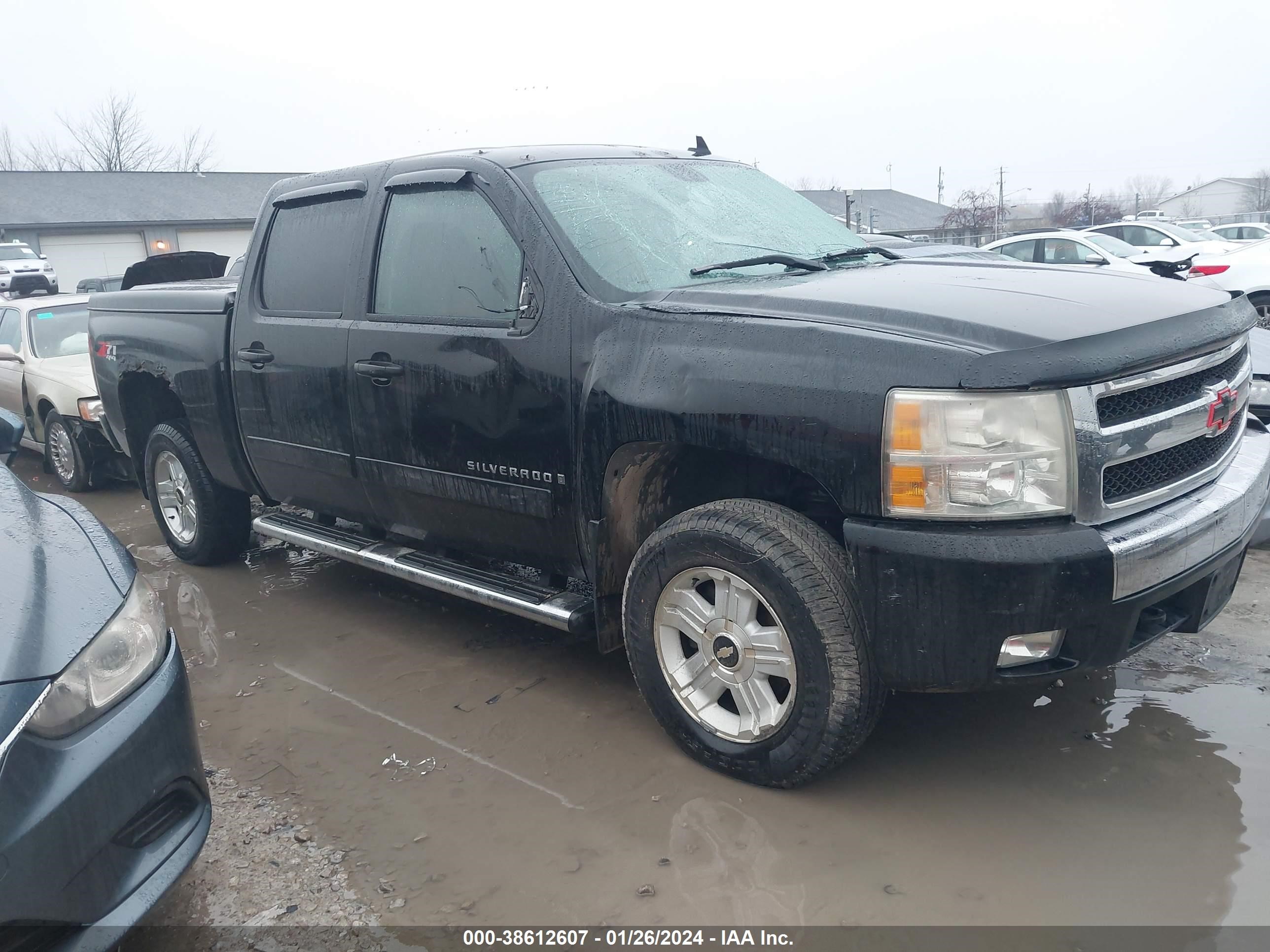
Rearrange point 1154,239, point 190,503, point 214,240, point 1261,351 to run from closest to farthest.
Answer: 1. point 1261,351
2. point 190,503
3. point 1154,239
4. point 214,240

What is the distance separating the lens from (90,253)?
40.1 m

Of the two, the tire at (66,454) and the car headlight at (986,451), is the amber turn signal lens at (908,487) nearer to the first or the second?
the car headlight at (986,451)

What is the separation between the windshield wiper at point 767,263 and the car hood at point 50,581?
198 centimetres

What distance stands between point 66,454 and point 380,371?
5.57 meters

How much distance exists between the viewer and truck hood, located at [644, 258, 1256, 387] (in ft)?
8.16

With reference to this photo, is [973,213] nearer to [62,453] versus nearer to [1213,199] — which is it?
[62,453]

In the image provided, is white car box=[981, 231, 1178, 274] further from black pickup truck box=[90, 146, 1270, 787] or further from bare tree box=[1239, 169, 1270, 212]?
bare tree box=[1239, 169, 1270, 212]

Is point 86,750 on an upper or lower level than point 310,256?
lower

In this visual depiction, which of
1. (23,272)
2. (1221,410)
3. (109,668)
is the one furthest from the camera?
(23,272)

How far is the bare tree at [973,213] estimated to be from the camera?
3519 cm

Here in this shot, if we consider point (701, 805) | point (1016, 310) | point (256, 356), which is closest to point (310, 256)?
point (256, 356)

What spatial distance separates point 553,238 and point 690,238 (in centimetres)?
52

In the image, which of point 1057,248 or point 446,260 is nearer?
point 446,260

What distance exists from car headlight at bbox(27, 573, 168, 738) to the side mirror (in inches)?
42.3
